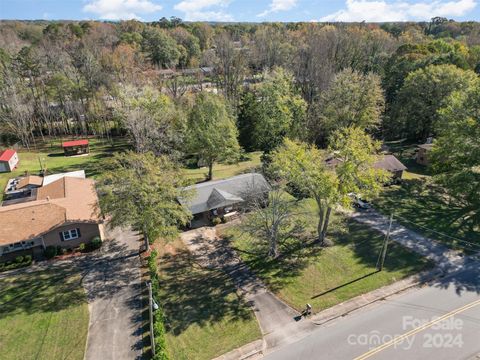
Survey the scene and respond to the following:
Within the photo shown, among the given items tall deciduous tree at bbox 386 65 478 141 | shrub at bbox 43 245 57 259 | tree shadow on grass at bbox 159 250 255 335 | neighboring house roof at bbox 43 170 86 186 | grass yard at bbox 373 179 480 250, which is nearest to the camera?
tree shadow on grass at bbox 159 250 255 335

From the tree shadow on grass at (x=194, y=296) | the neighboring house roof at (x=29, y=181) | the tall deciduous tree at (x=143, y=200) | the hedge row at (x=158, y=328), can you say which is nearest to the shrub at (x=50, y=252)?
the tall deciduous tree at (x=143, y=200)

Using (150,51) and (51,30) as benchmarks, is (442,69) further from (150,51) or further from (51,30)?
(51,30)

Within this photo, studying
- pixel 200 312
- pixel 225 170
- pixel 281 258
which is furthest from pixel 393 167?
pixel 200 312

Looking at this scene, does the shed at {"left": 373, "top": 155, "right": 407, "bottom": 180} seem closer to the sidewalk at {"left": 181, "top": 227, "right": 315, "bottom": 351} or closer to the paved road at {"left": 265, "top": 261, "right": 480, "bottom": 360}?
the paved road at {"left": 265, "top": 261, "right": 480, "bottom": 360}

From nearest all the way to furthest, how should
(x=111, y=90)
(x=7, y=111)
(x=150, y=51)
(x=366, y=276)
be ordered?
1. (x=366, y=276)
2. (x=7, y=111)
3. (x=111, y=90)
4. (x=150, y=51)

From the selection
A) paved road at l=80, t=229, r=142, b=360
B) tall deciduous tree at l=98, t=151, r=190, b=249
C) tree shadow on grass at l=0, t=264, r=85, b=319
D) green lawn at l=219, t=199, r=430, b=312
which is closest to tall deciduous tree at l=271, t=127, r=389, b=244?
green lawn at l=219, t=199, r=430, b=312

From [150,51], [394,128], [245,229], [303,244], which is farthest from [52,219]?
[150,51]

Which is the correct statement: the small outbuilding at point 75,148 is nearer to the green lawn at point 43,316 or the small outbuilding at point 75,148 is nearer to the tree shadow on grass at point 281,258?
the green lawn at point 43,316
